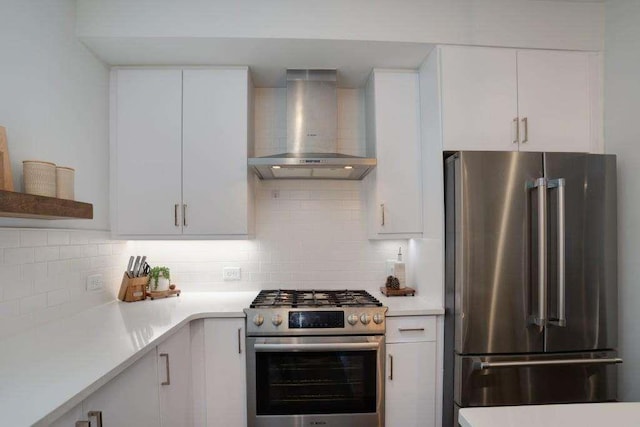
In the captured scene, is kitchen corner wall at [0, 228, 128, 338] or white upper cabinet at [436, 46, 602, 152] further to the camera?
white upper cabinet at [436, 46, 602, 152]

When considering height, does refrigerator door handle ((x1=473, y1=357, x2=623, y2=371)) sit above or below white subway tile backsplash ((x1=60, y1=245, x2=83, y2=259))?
below

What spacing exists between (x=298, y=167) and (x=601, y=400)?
220 cm

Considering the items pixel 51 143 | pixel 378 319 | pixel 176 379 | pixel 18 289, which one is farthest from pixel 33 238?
pixel 378 319

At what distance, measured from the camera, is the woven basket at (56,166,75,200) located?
1501 millimetres

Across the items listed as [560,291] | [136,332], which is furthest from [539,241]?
[136,332]

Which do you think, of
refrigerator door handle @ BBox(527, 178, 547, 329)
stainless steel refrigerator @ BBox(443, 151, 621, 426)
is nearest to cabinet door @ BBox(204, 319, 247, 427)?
stainless steel refrigerator @ BBox(443, 151, 621, 426)

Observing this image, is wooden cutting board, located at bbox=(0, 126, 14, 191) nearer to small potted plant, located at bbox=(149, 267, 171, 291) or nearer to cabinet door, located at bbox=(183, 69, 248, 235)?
cabinet door, located at bbox=(183, 69, 248, 235)

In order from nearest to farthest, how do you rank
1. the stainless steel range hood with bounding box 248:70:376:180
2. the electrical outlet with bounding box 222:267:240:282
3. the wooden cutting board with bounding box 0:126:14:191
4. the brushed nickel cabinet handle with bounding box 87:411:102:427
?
1. the brushed nickel cabinet handle with bounding box 87:411:102:427
2. the wooden cutting board with bounding box 0:126:14:191
3. the stainless steel range hood with bounding box 248:70:376:180
4. the electrical outlet with bounding box 222:267:240:282

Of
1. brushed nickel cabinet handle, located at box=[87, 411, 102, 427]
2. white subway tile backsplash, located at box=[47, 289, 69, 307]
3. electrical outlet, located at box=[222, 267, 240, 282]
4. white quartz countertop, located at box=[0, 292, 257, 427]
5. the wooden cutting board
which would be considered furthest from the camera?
electrical outlet, located at box=[222, 267, 240, 282]

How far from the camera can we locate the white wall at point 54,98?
148 cm

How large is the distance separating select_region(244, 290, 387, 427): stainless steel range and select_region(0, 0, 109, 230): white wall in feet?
4.28

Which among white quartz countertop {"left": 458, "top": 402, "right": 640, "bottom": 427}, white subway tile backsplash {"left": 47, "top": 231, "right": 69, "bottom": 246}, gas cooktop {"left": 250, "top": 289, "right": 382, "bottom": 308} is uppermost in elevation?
white subway tile backsplash {"left": 47, "top": 231, "right": 69, "bottom": 246}

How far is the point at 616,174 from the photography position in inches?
72.6

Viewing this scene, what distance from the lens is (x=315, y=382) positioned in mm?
1922
